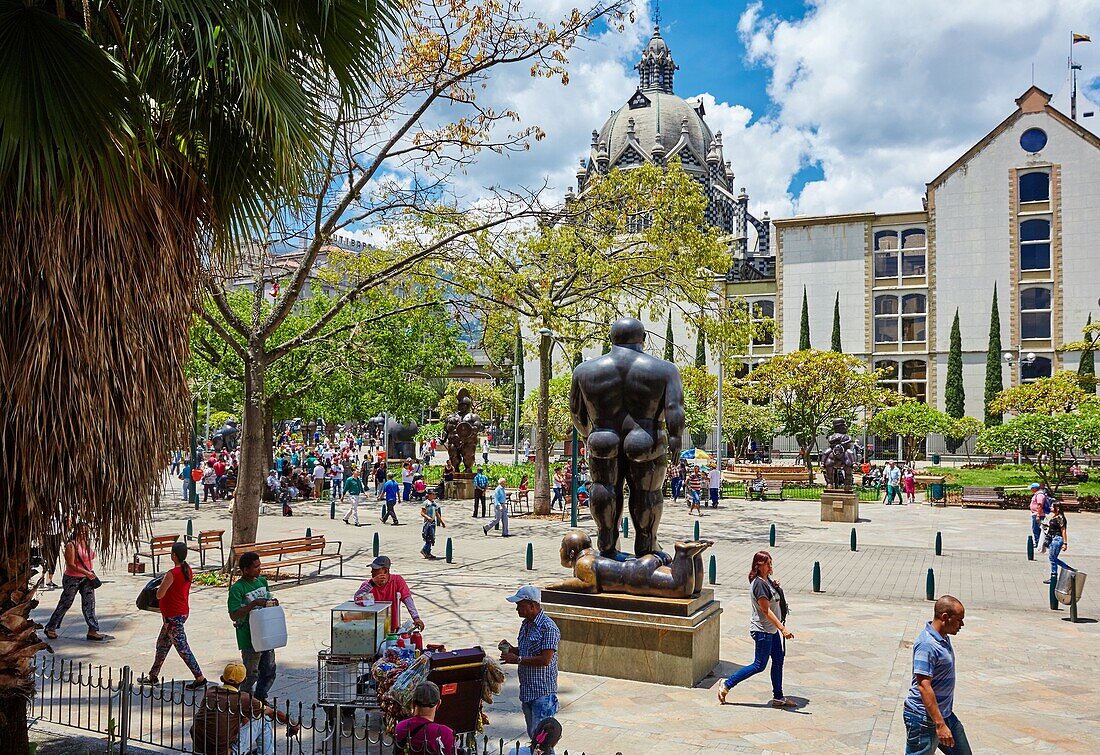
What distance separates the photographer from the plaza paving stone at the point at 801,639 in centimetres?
718

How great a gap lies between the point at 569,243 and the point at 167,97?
57.0ft

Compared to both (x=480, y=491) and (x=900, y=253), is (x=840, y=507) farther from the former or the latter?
(x=900, y=253)

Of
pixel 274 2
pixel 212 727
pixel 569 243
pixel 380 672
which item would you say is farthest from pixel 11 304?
pixel 569 243

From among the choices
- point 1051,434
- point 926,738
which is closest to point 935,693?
point 926,738

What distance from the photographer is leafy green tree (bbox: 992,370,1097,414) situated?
3847 centimetres

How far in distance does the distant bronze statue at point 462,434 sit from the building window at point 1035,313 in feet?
135

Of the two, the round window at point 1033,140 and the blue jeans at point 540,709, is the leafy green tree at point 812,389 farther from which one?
the blue jeans at point 540,709

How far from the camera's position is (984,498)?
28.5 m

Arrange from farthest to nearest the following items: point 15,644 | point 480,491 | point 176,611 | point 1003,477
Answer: point 1003,477
point 480,491
point 176,611
point 15,644

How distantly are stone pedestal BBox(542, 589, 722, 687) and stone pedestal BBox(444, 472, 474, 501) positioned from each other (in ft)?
72.8

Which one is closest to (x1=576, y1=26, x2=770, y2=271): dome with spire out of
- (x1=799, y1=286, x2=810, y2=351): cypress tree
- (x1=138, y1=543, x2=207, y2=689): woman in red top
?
(x1=799, y1=286, x2=810, y2=351): cypress tree

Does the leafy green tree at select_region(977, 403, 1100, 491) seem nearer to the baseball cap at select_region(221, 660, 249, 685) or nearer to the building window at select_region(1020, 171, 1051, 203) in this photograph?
the baseball cap at select_region(221, 660, 249, 685)

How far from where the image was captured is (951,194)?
56.3 metres

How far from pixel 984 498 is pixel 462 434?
1759 cm
